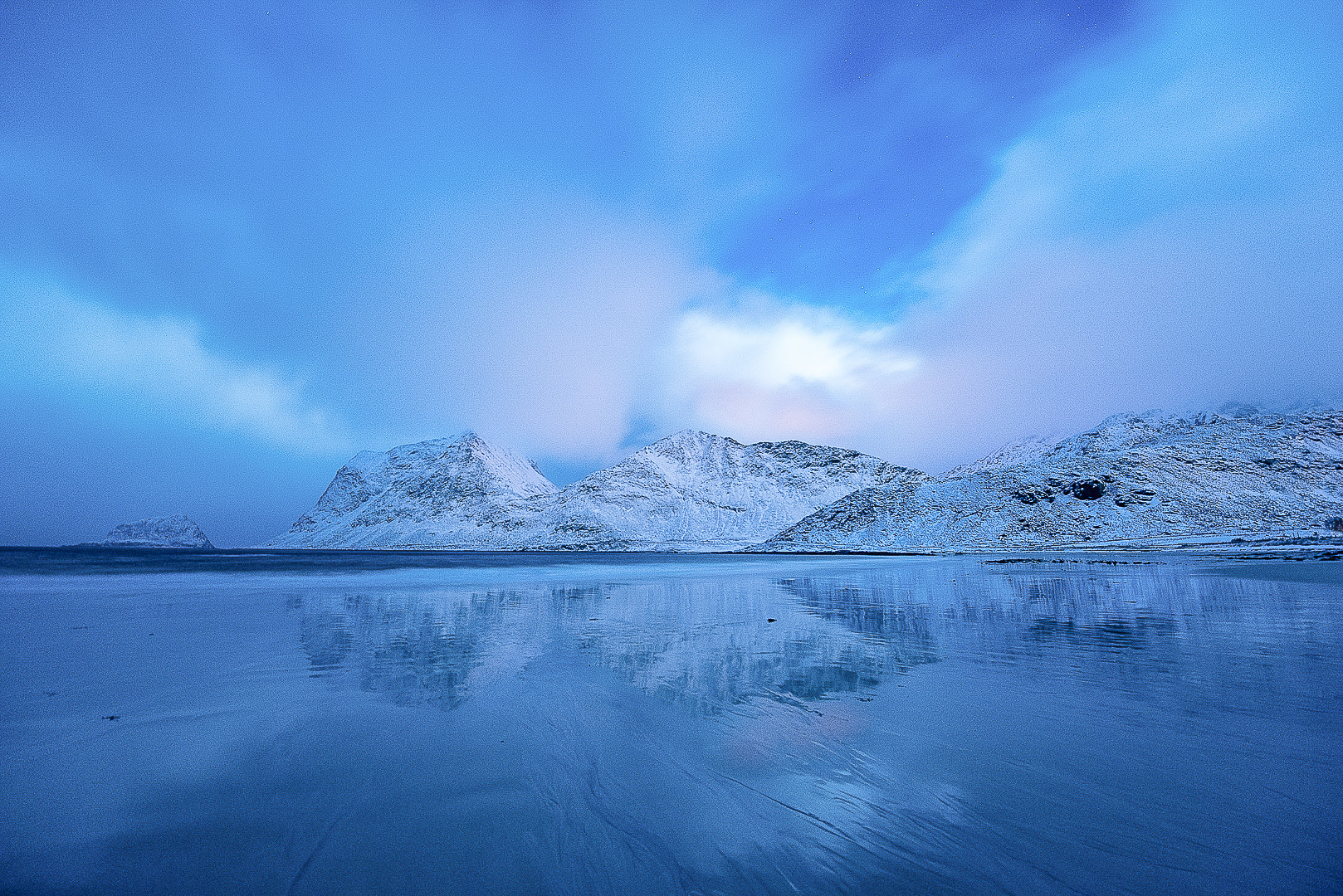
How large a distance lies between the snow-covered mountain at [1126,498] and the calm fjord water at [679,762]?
11933 centimetres

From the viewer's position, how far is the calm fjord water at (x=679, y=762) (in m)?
4.56

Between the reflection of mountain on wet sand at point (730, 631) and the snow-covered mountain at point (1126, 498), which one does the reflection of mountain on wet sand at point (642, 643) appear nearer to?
the reflection of mountain on wet sand at point (730, 631)

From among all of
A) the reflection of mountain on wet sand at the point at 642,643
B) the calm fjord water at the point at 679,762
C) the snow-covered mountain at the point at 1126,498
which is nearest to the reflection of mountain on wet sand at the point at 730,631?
the reflection of mountain on wet sand at the point at 642,643

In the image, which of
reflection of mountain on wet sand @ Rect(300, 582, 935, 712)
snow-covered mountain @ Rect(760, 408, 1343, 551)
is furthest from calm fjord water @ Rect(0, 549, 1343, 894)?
snow-covered mountain @ Rect(760, 408, 1343, 551)

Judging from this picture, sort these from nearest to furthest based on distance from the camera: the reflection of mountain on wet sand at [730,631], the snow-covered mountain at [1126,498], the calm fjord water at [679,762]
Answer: the calm fjord water at [679,762] → the reflection of mountain on wet sand at [730,631] → the snow-covered mountain at [1126,498]

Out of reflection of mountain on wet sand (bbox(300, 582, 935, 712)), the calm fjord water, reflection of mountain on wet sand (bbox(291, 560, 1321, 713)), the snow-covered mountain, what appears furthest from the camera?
the snow-covered mountain

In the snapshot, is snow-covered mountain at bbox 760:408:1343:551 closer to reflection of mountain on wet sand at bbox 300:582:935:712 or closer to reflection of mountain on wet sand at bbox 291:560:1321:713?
reflection of mountain on wet sand at bbox 291:560:1321:713

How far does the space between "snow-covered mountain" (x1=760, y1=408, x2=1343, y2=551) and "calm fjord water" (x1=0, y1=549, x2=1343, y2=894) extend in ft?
392

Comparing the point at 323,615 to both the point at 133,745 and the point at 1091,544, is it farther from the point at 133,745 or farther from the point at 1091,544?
the point at 1091,544

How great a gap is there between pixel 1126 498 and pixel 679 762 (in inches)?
5866

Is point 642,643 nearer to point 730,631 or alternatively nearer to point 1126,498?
point 730,631

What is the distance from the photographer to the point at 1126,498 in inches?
4761

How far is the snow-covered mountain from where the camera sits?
4503 inches

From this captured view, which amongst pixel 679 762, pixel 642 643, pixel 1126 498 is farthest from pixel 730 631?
pixel 1126 498
